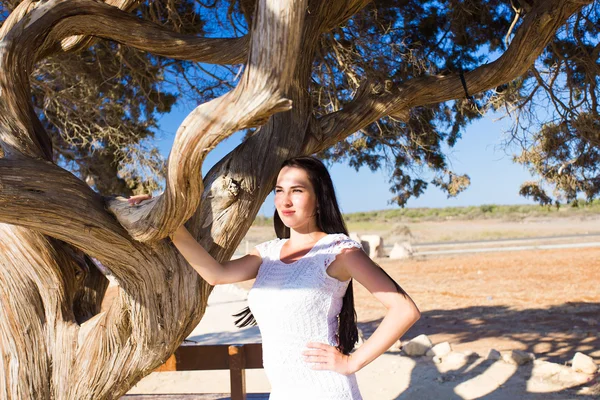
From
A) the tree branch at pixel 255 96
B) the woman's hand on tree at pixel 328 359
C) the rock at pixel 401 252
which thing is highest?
the tree branch at pixel 255 96

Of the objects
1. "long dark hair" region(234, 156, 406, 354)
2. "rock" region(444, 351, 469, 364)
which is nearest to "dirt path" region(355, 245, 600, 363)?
"rock" region(444, 351, 469, 364)

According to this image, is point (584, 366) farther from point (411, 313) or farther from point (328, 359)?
point (328, 359)

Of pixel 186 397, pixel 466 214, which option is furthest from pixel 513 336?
pixel 466 214

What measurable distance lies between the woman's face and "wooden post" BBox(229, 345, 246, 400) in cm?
158

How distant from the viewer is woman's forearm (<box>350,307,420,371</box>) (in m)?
2.12

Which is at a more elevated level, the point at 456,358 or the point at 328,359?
the point at 328,359

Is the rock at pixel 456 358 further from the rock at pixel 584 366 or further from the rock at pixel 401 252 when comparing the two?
the rock at pixel 401 252

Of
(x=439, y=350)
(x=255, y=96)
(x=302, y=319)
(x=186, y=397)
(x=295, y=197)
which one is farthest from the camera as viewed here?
(x=439, y=350)

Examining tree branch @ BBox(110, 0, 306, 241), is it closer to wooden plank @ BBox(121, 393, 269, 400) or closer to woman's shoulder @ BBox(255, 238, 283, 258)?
woman's shoulder @ BBox(255, 238, 283, 258)

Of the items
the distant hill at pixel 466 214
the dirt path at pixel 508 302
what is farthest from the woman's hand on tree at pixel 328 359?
the distant hill at pixel 466 214

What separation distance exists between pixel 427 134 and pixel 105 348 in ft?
13.0

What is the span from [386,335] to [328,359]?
229mm

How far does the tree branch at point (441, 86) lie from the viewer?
321cm

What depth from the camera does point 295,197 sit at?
2414 millimetres
